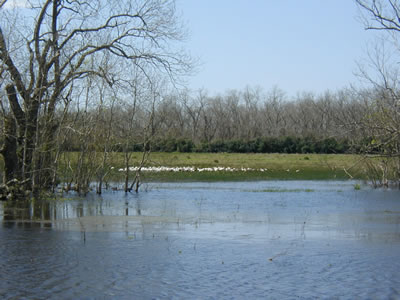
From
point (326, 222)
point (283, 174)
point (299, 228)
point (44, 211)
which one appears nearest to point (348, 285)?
point (299, 228)

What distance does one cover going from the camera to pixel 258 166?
48.9 meters

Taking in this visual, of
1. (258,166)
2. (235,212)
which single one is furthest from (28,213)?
(258,166)

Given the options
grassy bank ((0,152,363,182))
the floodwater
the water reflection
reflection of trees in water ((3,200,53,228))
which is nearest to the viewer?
the floodwater

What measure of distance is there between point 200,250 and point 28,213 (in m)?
8.35

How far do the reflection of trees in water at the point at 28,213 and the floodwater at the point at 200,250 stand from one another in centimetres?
3

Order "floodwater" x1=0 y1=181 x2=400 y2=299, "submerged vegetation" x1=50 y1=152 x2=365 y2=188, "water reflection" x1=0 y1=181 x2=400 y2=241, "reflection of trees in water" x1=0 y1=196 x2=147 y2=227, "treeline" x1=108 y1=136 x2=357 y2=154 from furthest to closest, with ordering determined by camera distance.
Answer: "treeline" x1=108 y1=136 x2=357 y2=154, "submerged vegetation" x1=50 y1=152 x2=365 y2=188, "reflection of trees in water" x1=0 y1=196 x2=147 y2=227, "water reflection" x1=0 y1=181 x2=400 y2=241, "floodwater" x1=0 y1=181 x2=400 y2=299

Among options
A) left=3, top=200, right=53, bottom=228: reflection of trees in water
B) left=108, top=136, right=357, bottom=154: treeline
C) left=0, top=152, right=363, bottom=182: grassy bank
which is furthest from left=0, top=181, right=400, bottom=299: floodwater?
left=108, top=136, right=357, bottom=154: treeline

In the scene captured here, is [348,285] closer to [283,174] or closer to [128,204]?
[128,204]

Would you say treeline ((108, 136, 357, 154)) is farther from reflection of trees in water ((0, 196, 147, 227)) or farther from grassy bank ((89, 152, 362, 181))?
reflection of trees in water ((0, 196, 147, 227))

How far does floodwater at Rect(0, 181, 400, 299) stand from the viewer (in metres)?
10.0

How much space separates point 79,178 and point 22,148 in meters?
2.92

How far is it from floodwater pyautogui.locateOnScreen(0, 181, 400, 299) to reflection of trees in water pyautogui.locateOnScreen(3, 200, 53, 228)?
0.03 meters

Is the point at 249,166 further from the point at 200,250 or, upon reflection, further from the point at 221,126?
the point at 221,126

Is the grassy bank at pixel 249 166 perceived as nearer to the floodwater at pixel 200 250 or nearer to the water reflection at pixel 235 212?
the water reflection at pixel 235 212
